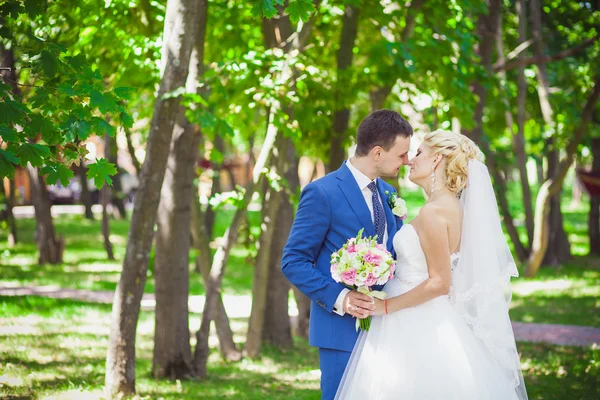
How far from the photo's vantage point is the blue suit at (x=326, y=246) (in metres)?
4.16

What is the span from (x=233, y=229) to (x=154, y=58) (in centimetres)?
212

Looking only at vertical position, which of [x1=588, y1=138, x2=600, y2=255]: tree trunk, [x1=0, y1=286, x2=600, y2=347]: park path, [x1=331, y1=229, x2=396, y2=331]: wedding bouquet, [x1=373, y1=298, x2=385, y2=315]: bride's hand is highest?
[x1=588, y1=138, x2=600, y2=255]: tree trunk

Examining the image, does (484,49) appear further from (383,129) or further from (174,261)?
(383,129)

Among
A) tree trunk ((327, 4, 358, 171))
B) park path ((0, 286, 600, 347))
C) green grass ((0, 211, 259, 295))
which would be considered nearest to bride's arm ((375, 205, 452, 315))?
tree trunk ((327, 4, 358, 171))

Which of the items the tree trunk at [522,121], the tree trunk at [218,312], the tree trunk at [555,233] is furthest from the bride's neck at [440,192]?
the tree trunk at [555,233]

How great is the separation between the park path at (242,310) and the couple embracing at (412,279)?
21.6 feet

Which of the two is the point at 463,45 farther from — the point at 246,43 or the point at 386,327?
the point at 386,327

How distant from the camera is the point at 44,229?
19.3 metres

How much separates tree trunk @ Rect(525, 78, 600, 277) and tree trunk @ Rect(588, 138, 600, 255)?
5.07 metres

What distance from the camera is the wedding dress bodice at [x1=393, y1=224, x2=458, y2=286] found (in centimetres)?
440

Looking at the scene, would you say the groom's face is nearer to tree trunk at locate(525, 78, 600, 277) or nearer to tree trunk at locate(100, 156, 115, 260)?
tree trunk at locate(525, 78, 600, 277)

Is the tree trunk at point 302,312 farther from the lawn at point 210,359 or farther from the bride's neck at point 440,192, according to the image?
the bride's neck at point 440,192

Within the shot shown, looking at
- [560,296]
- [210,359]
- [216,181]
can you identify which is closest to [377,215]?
[210,359]

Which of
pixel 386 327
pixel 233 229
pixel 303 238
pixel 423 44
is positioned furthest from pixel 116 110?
pixel 423 44
